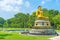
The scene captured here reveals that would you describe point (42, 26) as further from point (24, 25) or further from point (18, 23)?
point (18, 23)

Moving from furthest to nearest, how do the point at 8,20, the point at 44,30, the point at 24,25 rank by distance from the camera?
the point at 8,20
the point at 24,25
the point at 44,30

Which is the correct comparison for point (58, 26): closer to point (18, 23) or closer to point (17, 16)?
point (18, 23)

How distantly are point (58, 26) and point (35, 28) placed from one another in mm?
25555

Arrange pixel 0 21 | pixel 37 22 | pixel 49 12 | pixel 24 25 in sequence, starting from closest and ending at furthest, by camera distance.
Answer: pixel 37 22, pixel 49 12, pixel 24 25, pixel 0 21

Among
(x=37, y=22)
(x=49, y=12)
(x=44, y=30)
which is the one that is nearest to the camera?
(x=44, y=30)

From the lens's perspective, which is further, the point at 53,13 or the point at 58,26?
the point at 53,13

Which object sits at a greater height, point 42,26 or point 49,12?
point 49,12

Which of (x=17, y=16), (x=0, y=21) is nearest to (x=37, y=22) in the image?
(x=17, y=16)

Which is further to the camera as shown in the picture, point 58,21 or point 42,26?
point 58,21

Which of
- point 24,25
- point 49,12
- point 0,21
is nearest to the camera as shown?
point 49,12

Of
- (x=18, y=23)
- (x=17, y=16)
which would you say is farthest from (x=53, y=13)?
(x=17, y=16)

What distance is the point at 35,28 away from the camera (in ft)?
90.2

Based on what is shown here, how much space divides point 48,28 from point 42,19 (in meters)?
2.03

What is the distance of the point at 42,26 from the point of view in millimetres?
27688
